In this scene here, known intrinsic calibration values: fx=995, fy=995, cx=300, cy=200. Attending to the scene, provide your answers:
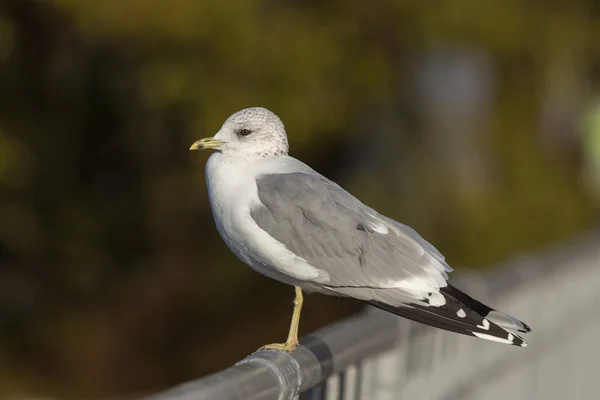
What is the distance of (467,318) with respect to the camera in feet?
7.20

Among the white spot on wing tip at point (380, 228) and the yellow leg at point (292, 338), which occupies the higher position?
the white spot on wing tip at point (380, 228)

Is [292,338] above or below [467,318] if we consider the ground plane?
below

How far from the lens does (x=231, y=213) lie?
2.28m

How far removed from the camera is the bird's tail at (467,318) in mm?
2158

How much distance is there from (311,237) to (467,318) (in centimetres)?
41

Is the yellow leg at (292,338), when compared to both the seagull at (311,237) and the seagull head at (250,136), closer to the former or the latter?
the seagull at (311,237)

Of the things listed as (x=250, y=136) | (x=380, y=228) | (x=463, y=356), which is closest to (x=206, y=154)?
(x=463, y=356)

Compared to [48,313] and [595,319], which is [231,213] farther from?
[48,313]

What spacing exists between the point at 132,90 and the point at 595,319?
3463 mm

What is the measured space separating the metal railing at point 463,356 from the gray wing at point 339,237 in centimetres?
17

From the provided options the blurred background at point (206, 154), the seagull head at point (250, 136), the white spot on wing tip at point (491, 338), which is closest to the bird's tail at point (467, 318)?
the white spot on wing tip at point (491, 338)

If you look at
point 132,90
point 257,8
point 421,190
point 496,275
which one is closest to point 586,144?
point 421,190

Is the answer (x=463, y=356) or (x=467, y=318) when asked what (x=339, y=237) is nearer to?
(x=467, y=318)

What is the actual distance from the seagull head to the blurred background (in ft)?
12.8
